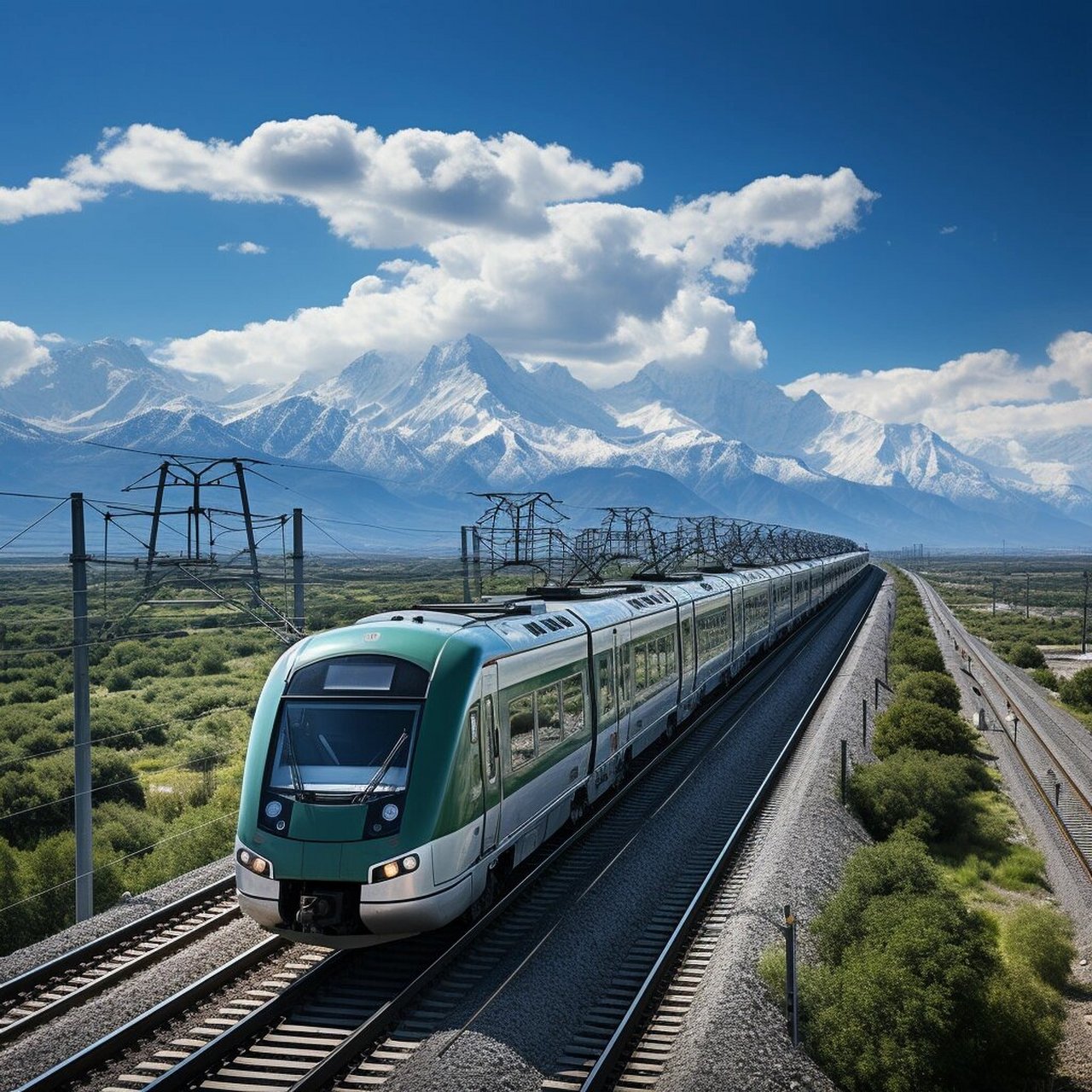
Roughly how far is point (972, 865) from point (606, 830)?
9.26 metres

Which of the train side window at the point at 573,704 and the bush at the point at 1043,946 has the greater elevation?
the train side window at the point at 573,704

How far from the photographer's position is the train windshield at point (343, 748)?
10594 mm

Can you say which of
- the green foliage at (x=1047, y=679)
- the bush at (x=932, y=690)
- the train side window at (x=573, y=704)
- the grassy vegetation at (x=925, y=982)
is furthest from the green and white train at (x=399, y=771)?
the green foliage at (x=1047, y=679)

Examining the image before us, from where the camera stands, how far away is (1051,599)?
14238 centimetres

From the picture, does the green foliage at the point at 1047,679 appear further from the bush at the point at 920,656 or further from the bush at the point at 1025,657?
the bush at the point at 920,656

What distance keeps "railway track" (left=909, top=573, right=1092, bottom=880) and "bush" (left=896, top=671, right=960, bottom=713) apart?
2132 millimetres

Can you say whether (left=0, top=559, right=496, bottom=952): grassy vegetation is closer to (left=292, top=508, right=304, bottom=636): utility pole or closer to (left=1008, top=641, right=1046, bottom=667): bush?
(left=292, top=508, right=304, bottom=636): utility pole

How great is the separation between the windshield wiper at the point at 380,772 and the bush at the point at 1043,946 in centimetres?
1050

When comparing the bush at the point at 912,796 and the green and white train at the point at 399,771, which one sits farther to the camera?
the bush at the point at 912,796

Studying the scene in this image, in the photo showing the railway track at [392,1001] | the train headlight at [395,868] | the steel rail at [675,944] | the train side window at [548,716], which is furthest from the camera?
the train side window at [548,716]

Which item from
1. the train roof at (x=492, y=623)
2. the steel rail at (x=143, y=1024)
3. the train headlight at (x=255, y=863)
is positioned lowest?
the steel rail at (x=143, y=1024)

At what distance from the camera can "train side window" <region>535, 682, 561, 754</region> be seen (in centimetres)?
1383

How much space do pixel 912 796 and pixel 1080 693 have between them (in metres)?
31.7

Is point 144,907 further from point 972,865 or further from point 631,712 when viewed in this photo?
point 972,865
